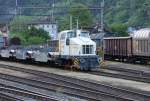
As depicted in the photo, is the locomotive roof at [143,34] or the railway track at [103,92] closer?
the railway track at [103,92]

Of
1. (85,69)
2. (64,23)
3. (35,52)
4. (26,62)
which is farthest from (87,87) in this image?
(64,23)

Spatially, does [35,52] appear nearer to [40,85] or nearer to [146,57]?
[146,57]

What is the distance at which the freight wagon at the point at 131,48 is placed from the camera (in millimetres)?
35281

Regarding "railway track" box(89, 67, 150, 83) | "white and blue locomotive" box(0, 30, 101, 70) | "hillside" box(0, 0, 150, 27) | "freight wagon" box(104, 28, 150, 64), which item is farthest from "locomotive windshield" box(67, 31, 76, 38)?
"hillside" box(0, 0, 150, 27)

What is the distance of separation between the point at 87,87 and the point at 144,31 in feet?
51.3

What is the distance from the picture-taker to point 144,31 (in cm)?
3600

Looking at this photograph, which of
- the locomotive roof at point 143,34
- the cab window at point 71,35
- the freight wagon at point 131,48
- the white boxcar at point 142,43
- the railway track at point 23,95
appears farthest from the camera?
the freight wagon at point 131,48

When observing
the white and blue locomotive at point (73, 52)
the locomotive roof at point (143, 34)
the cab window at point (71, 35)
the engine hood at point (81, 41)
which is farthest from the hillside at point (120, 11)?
the engine hood at point (81, 41)

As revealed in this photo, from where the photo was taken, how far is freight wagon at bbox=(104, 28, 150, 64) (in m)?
35.3

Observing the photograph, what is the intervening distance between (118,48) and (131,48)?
9.77ft

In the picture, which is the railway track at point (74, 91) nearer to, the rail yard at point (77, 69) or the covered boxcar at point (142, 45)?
the rail yard at point (77, 69)

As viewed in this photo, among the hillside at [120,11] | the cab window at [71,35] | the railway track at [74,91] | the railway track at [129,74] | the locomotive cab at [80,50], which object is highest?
the hillside at [120,11]

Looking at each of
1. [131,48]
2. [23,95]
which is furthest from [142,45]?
[23,95]

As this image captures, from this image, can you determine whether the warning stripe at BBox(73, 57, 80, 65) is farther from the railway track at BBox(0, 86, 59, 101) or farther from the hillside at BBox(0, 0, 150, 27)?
the hillside at BBox(0, 0, 150, 27)
